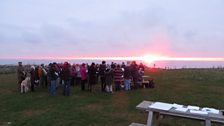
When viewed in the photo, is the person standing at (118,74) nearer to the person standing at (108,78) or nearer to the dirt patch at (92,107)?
the person standing at (108,78)

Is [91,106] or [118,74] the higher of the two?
[118,74]

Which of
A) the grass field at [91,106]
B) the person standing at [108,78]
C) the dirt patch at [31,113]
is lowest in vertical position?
the dirt patch at [31,113]

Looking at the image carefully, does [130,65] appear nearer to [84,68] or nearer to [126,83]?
[126,83]

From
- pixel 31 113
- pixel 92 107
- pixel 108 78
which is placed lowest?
pixel 31 113

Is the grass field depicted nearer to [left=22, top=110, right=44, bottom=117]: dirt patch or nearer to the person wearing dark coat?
[left=22, top=110, right=44, bottom=117]: dirt patch

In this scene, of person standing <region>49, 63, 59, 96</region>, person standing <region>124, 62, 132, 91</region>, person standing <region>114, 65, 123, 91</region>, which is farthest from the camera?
person standing <region>124, 62, 132, 91</region>

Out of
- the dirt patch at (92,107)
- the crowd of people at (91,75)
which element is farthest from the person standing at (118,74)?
the dirt patch at (92,107)

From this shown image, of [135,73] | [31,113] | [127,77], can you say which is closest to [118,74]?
[127,77]

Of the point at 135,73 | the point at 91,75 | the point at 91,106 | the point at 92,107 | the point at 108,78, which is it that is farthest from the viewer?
the point at 135,73

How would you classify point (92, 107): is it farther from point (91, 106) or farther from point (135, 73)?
point (135, 73)

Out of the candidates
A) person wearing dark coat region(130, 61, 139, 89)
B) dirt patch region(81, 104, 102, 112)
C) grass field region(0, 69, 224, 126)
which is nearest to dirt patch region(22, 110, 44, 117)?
grass field region(0, 69, 224, 126)

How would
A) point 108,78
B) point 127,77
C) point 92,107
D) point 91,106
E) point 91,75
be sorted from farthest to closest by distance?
point 127,77
point 91,75
point 108,78
point 91,106
point 92,107

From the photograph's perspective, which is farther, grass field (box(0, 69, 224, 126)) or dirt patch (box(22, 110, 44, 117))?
dirt patch (box(22, 110, 44, 117))

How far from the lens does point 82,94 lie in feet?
48.7
